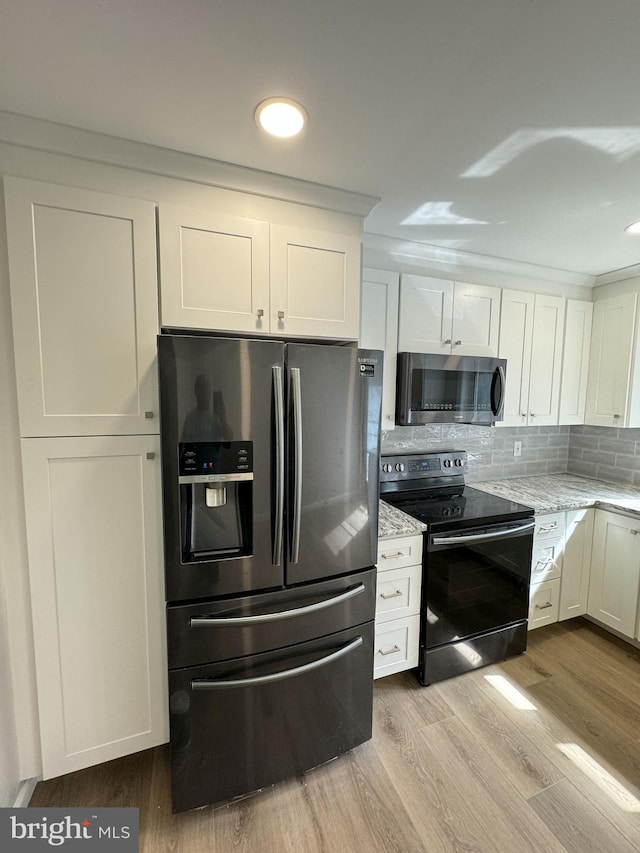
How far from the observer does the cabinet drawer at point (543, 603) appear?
2.36 m

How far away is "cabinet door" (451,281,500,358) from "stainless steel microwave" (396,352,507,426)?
10 centimetres

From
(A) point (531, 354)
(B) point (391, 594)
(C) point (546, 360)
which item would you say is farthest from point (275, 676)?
(C) point (546, 360)

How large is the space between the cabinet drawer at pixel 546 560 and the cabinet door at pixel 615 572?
30cm

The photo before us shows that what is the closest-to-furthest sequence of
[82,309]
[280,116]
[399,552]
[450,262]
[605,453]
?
[280,116] < [82,309] < [399,552] < [450,262] < [605,453]

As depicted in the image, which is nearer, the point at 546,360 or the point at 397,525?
the point at 397,525

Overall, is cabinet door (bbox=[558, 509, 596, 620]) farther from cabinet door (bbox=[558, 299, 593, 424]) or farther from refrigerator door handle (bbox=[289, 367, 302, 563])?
refrigerator door handle (bbox=[289, 367, 302, 563])

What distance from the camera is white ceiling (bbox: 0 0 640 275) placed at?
876 millimetres

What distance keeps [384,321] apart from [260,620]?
5.31 ft

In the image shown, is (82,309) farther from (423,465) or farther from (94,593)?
(423,465)

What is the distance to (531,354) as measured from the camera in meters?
2.58

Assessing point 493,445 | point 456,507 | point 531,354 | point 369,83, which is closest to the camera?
point 369,83

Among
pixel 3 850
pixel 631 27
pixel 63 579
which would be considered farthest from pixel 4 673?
pixel 631 27

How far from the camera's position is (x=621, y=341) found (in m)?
2.63

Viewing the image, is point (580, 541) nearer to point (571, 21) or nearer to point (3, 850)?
point (571, 21)
